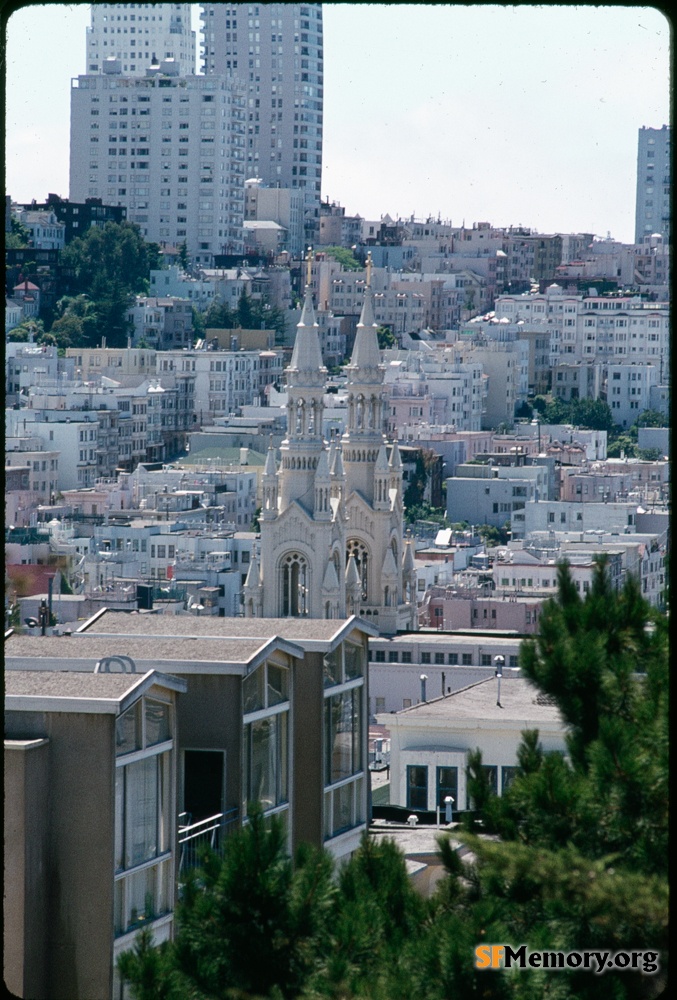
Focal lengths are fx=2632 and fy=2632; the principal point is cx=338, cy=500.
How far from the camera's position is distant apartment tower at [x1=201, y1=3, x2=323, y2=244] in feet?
191

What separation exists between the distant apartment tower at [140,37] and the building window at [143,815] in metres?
57.3

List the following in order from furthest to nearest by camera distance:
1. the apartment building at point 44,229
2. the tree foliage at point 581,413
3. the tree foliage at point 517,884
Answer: the apartment building at point 44,229, the tree foliage at point 581,413, the tree foliage at point 517,884

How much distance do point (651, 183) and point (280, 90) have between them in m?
16.3

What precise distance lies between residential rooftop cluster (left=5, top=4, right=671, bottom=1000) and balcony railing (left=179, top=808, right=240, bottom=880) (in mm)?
11

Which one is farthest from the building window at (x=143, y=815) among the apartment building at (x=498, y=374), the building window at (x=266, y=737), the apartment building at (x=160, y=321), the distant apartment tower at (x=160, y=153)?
the distant apartment tower at (x=160, y=153)

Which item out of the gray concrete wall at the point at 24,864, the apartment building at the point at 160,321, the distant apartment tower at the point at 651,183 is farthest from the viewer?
the apartment building at the point at 160,321

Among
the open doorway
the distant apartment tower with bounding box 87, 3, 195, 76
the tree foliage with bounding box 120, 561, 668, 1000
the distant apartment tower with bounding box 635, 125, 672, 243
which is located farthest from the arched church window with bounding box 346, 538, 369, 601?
the distant apartment tower with bounding box 87, 3, 195, 76

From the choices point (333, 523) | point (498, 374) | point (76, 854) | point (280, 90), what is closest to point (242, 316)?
point (498, 374)

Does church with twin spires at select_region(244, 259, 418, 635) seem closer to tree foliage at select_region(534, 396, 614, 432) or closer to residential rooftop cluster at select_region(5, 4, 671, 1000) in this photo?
residential rooftop cluster at select_region(5, 4, 671, 1000)

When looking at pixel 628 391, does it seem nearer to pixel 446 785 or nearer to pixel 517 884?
pixel 446 785

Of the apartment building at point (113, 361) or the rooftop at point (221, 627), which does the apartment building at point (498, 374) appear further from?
the rooftop at point (221, 627)

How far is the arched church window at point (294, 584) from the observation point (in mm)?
22516

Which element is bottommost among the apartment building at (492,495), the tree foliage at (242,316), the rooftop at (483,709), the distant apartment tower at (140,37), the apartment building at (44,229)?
the apartment building at (492,495)

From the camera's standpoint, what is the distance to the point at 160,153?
52625mm
